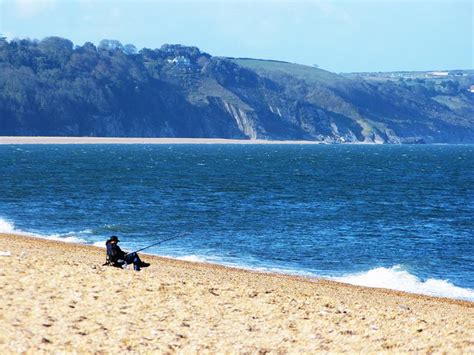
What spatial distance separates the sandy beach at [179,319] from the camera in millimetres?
14078

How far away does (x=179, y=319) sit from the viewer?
1562 centimetres

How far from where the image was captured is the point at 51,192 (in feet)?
199

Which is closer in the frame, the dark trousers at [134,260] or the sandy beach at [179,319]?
the sandy beach at [179,319]

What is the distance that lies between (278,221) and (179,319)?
101ft

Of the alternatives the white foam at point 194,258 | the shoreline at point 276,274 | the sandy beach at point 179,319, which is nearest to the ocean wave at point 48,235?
the shoreline at point 276,274

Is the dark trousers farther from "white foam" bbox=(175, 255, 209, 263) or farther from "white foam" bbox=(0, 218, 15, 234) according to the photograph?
"white foam" bbox=(0, 218, 15, 234)

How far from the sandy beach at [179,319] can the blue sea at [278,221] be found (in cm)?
1102

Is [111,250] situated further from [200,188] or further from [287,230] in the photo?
[200,188]

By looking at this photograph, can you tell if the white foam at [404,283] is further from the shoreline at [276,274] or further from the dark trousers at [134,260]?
the dark trousers at [134,260]

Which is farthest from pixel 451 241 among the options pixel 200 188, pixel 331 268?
pixel 200 188

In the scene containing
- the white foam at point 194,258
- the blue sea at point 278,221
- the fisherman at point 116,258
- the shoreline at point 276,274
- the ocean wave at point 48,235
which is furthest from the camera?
the ocean wave at point 48,235

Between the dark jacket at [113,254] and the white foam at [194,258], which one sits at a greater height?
the dark jacket at [113,254]

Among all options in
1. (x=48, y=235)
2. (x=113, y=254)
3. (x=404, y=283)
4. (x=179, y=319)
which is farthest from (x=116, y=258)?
(x=48, y=235)

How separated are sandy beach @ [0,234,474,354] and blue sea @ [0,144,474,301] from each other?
1102 centimetres
